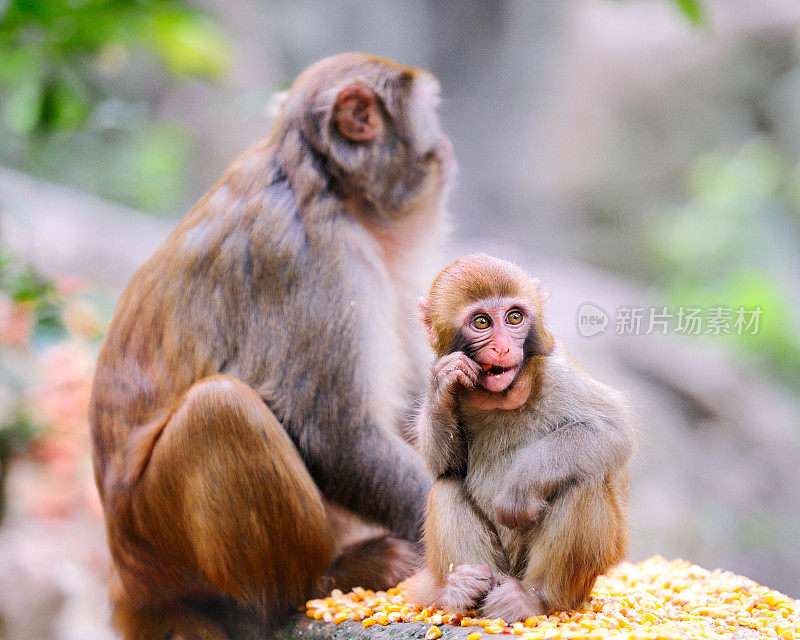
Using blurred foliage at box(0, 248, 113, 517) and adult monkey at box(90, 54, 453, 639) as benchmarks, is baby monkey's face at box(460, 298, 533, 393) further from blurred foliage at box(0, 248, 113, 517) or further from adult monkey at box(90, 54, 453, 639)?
blurred foliage at box(0, 248, 113, 517)

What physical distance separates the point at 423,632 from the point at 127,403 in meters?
1.52

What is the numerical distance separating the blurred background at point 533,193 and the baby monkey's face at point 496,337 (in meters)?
Result: 2.83

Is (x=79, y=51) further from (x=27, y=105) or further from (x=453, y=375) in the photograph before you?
(x=453, y=375)

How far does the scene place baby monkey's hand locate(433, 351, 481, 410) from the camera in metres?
2.49

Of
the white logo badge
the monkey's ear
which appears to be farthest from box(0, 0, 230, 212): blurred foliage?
the white logo badge

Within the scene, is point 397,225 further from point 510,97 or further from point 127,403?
point 510,97

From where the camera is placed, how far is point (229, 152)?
12867 mm

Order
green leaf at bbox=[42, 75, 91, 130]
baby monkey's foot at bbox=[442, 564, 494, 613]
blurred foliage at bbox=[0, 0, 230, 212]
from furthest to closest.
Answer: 1. green leaf at bbox=[42, 75, 91, 130]
2. blurred foliage at bbox=[0, 0, 230, 212]
3. baby monkey's foot at bbox=[442, 564, 494, 613]

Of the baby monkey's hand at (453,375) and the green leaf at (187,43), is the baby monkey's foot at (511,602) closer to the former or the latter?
the baby monkey's hand at (453,375)

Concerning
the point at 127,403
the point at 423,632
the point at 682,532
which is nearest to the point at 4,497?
the point at 127,403

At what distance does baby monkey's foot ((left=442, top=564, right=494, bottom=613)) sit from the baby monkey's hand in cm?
51

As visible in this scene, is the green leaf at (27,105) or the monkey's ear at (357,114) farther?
the green leaf at (27,105)

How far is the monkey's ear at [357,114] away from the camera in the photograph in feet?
12.0

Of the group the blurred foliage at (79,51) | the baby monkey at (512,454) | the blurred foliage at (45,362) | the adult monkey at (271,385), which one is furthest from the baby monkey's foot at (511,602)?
the blurred foliage at (79,51)
